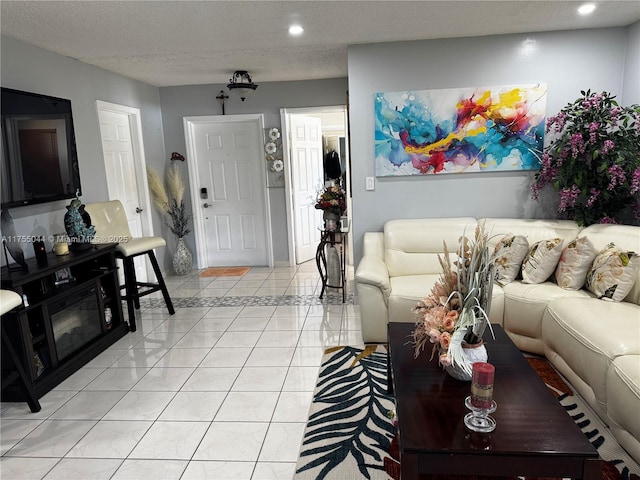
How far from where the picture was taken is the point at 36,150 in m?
3.17

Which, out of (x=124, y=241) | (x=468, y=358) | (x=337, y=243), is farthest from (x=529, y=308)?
(x=124, y=241)

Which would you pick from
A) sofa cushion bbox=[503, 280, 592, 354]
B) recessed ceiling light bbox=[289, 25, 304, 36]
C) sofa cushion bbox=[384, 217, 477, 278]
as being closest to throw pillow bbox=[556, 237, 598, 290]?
sofa cushion bbox=[503, 280, 592, 354]

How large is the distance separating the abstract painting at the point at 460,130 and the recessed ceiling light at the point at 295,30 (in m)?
0.90

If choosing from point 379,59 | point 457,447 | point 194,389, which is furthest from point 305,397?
point 379,59

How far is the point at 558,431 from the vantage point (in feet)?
4.92

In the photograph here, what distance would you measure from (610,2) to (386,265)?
2.43 m

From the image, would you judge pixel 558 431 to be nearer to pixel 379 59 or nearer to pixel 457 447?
pixel 457 447

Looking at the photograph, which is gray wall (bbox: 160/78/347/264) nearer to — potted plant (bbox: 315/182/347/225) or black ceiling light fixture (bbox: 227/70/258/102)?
black ceiling light fixture (bbox: 227/70/258/102)

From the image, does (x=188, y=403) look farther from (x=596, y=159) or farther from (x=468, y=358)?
(x=596, y=159)

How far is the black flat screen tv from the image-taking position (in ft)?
9.61

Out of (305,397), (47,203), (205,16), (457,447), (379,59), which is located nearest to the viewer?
(457,447)

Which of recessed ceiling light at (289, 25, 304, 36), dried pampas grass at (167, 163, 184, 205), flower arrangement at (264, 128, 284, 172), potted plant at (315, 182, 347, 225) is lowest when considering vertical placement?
potted plant at (315, 182, 347, 225)

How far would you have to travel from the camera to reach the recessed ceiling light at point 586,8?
2.99 meters

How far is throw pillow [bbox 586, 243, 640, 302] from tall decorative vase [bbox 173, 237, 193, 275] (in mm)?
4425
